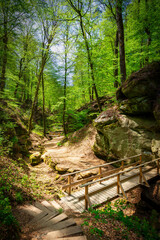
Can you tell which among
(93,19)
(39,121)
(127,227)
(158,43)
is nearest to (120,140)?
(127,227)

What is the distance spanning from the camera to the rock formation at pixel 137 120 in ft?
25.0

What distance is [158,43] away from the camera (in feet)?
36.2

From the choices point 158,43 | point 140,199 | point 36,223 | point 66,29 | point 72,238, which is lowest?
point 140,199

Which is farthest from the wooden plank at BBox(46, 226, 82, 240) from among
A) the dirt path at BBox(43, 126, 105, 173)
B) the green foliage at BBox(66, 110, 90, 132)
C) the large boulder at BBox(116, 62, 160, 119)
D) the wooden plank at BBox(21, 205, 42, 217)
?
the green foliage at BBox(66, 110, 90, 132)

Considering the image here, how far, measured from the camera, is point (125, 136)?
867 centimetres

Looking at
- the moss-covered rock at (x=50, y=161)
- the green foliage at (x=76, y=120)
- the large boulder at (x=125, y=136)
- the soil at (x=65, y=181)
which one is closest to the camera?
the soil at (x=65, y=181)

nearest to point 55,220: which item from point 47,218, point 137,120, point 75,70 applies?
point 47,218

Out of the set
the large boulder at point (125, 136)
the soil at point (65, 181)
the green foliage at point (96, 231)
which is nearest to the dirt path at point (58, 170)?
the soil at point (65, 181)

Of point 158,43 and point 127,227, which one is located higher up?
point 158,43

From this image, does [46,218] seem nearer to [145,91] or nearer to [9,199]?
[9,199]

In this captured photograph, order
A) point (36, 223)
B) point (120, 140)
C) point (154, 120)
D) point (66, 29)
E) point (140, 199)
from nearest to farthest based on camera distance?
point (36, 223), point (140, 199), point (154, 120), point (120, 140), point (66, 29)

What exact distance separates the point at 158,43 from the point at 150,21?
3.43 m

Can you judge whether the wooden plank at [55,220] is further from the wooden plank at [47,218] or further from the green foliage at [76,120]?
the green foliage at [76,120]

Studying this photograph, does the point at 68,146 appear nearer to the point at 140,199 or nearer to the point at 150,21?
the point at 140,199
